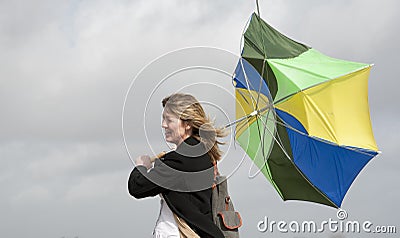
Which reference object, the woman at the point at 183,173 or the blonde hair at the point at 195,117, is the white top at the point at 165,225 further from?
the blonde hair at the point at 195,117

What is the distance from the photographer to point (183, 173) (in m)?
4.31

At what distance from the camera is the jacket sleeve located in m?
4.21

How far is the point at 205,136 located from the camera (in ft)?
14.8

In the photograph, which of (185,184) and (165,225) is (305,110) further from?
(165,225)

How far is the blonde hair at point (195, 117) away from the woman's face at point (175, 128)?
0.03 m

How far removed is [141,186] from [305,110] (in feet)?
8.89

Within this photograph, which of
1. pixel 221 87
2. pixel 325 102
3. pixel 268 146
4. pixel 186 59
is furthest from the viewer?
pixel 268 146

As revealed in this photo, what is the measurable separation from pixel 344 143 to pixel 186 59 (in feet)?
8.36

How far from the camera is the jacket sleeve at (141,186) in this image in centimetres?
421

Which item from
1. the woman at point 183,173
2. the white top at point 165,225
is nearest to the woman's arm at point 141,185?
the woman at point 183,173

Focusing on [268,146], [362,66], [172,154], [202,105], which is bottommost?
[172,154]

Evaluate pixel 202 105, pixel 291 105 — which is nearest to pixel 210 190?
pixel 202 105

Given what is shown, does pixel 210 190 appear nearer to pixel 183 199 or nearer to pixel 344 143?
pixel 183 199

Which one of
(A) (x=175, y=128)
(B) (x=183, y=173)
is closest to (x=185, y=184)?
(B) (x=183, y=173)
